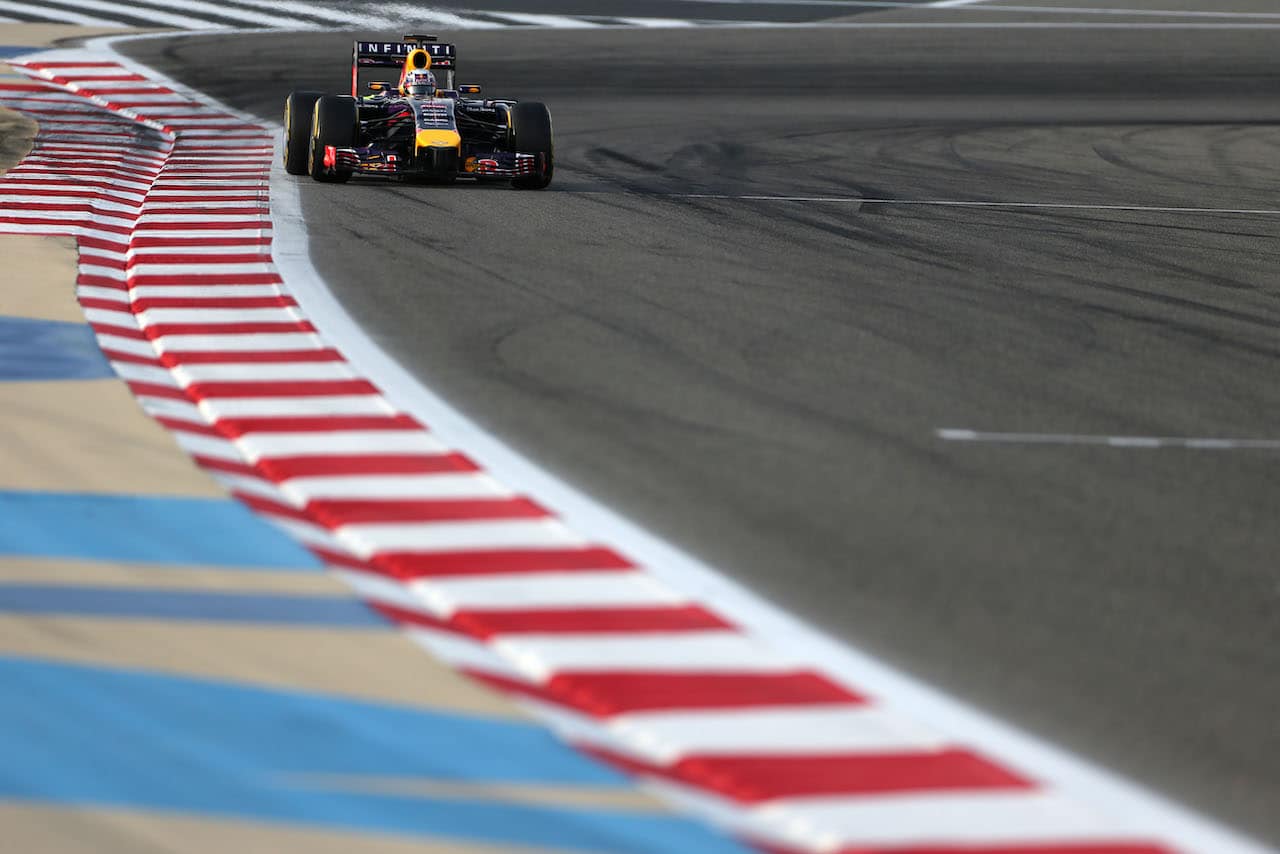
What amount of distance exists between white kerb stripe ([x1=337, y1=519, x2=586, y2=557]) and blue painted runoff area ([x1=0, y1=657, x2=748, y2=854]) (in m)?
1.18

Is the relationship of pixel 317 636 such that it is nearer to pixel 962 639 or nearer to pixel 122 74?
pixel 962 639

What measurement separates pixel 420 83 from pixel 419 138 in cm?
109

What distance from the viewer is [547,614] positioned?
477 cm

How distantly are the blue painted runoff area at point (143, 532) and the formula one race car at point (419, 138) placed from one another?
28.2 ft

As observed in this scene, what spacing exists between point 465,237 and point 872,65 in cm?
1538

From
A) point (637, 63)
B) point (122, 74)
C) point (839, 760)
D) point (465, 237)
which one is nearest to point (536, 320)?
point (465, 237)

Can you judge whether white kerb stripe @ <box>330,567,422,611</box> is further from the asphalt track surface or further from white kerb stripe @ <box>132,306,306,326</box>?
white kerb stripe @ <box>132,306,306,326</box>

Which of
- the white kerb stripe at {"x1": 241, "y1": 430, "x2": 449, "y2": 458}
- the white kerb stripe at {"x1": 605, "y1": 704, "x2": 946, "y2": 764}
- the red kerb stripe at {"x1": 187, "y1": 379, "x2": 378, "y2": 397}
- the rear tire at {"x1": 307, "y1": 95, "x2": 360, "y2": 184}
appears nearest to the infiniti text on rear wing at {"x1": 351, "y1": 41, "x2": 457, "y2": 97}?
the rear tire at {"x1": 307, "y1": 95, "x2": 360, "y2": 184}

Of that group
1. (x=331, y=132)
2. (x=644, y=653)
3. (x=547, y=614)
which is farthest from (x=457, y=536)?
(x=331, y=132)

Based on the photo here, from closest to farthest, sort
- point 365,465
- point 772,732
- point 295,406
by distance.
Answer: point 772,732 → point 365,465 → point 295,406

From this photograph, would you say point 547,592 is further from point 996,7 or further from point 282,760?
point 996,7

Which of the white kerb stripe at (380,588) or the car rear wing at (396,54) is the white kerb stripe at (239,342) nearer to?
the white kerb stripe at (380,588)

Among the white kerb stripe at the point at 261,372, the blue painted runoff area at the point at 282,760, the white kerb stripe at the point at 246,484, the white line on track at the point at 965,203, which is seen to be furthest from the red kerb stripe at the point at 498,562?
the white line on track at the point at 965,203

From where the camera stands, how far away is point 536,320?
874cm
